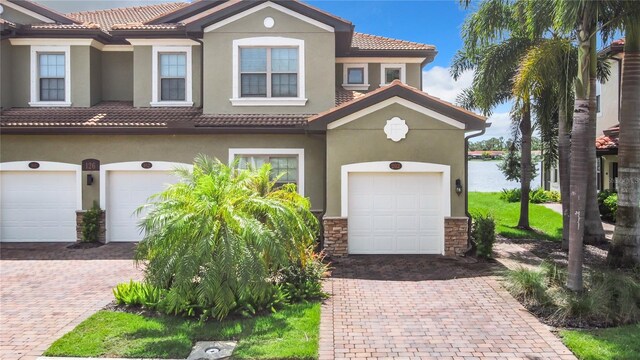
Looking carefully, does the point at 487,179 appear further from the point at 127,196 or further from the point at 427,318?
the point at 427,318

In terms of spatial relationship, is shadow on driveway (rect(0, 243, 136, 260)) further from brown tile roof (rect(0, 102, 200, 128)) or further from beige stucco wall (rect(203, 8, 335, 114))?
beige stucco wall (rect(203, 8, 335, 114))

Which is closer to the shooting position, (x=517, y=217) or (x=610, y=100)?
(x=610, y=100)

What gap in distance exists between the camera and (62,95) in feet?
50.7

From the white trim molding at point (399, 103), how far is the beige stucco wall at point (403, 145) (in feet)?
0.32

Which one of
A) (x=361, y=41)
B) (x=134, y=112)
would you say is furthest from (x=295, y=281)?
(x=361, y=41)

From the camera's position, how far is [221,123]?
1343cm

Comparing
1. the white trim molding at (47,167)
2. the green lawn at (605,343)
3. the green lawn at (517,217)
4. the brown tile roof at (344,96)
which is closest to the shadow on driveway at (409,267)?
the green lawn at (517,217)

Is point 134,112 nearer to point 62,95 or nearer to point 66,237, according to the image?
point 62,95

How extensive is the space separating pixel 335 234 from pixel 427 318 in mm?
4727

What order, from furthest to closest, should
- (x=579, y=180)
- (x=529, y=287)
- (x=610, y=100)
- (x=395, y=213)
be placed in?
(x=610, y=100)
(x=395, y=213)
(x=529, y=287)
(x=579, y=180)

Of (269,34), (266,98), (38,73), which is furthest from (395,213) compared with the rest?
(38,73)

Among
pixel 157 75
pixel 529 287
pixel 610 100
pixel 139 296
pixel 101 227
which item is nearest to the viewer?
pixel 139 296

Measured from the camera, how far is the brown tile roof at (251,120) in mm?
13289

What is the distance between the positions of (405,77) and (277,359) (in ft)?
43.7
